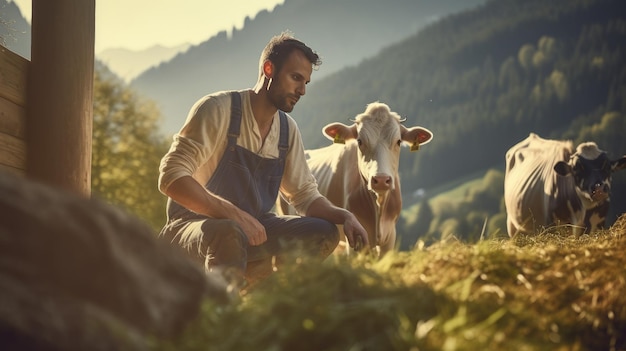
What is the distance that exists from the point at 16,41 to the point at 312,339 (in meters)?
4.81

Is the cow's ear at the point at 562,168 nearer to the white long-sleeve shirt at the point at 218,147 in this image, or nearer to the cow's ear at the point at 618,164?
the cow's ear at the point at 618,164

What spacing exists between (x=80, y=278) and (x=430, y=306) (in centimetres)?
106

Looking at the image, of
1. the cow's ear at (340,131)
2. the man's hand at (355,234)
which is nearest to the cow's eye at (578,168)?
the cow's ear at (340,131)

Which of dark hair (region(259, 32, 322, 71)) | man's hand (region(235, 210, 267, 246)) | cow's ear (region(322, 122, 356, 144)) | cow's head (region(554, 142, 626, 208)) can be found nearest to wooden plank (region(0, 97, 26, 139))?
man's hand (region(235, 210, 267, 246))

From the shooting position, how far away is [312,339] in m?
1.87

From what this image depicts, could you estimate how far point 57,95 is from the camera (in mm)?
4391

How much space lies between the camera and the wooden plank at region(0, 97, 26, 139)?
4.17 metres

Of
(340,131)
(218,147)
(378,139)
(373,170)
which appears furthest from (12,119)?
(340,131)

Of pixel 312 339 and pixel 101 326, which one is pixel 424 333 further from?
pixel 101 326

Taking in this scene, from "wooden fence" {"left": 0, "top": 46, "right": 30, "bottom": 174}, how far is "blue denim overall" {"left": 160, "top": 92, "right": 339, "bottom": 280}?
1041 millimetres

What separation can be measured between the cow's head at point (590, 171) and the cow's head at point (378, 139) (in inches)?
194

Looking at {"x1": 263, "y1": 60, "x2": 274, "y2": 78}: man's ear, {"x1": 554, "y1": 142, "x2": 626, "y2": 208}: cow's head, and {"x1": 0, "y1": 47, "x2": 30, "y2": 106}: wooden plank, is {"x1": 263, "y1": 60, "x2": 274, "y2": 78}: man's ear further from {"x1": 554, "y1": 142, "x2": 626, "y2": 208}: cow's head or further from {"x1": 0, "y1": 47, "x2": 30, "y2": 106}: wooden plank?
{"x1": 554, "y1": 142, "x2": 626, "y2": 208}: cow's head

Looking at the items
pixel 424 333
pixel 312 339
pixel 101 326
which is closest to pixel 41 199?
pixel 101 326

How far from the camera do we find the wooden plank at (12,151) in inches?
163
